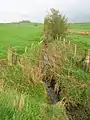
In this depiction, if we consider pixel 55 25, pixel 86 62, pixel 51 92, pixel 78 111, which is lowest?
pixel 78 111

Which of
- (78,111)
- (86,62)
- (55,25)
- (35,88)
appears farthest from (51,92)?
(55,25)

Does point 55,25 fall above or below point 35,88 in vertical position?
A: above

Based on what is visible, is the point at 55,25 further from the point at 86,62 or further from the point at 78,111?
the point at 78,111

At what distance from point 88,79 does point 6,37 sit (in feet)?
21.5

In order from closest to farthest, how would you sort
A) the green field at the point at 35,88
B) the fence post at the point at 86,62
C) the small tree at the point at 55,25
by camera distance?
the green field at the point at 35,88 < the fence post at the point at 86,62 < the small tree at the point at 55,25

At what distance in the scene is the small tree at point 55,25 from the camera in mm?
21188

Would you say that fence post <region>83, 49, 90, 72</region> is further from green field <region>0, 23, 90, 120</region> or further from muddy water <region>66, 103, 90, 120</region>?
muddy water <region>66, 103, 90, 120</region>

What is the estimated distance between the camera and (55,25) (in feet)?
69.1

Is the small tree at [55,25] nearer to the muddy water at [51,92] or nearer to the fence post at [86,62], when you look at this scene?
the fence post at [86,62]

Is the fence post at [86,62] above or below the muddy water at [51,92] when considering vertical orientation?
above

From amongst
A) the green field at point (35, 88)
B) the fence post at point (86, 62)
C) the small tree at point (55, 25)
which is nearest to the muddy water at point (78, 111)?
the green field at point (35, 88)

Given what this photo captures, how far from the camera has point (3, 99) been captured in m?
9.91

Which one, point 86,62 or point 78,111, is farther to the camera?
point 86,62

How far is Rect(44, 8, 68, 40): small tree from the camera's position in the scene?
21188mm
